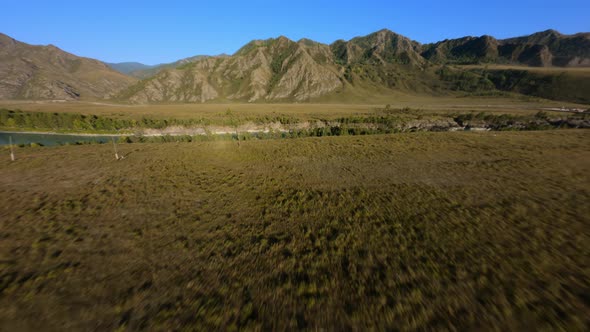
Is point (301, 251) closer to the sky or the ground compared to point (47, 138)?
closer to the ground

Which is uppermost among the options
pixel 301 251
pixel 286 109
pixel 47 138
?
pixel 286 109

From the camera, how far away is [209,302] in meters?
7.50

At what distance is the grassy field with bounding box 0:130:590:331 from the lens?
6949 mm

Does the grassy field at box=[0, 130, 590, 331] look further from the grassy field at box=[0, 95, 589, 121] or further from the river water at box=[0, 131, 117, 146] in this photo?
the grassy field at box=[0, 95, 589, 121]

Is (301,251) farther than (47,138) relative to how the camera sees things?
No

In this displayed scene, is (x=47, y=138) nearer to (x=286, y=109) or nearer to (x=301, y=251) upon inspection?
(x=286, y=109)

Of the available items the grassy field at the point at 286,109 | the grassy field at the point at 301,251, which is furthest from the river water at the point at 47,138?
the grassy field at the point at 301,251

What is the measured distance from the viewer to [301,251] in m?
10.1

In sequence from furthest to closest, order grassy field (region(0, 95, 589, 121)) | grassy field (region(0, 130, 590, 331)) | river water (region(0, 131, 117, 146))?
1. grassy field (region(0, 95, 589, 121))
2. river water (region(0, 131, 117, 146))
3. grassy field (region(0, 130, 590, 331))

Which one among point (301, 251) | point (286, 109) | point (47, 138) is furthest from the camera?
point (286, 109)

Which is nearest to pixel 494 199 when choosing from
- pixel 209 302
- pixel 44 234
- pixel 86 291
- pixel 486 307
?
pixel 486 307

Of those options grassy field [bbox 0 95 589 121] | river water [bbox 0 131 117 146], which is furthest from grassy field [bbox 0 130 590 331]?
grassy field [bbox 0 95 589 121]

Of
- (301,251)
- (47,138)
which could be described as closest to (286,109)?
(47,138)

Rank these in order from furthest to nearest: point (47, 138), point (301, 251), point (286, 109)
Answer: point (286, 109), point (47, 138), point (301, 251)
